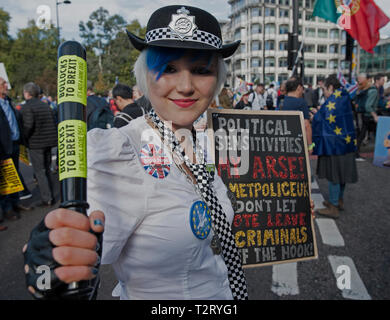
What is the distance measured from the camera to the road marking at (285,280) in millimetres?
3036

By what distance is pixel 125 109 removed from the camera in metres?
4.58

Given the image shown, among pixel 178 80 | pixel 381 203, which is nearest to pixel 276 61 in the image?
pixel 381 203

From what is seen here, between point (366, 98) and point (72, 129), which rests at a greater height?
point (366, 98)

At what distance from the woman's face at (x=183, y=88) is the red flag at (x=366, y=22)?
22.2 feet

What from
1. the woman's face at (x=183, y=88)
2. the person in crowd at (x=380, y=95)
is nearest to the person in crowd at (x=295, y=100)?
the woman's face at (x=183, y=88)

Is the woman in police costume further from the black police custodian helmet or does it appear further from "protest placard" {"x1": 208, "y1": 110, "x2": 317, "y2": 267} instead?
"protest placard" {"x1": 208, "y1": 110, "x2": 317, "y2": 267}

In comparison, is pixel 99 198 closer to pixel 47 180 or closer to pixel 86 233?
pixel 86 233

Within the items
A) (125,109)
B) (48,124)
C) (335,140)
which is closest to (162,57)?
(125,109)

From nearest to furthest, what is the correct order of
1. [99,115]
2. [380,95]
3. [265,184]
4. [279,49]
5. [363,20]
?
[265,184], [99,115], [363,20], [380,95], [279,49]

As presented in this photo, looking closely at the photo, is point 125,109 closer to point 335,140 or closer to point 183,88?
point 335,140

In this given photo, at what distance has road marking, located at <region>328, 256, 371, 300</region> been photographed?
2.90m

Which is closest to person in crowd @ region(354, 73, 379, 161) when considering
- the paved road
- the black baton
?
the paved road

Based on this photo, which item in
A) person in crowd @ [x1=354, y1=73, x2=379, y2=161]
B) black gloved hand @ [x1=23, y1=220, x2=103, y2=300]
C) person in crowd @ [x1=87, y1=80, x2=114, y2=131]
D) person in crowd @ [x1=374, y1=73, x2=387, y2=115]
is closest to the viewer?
black gloved hand @ [x1=23, y1=220, x2=103, y2=300]

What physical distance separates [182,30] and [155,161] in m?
0.52
